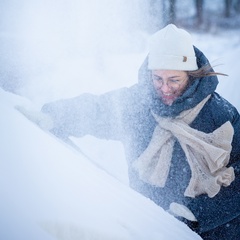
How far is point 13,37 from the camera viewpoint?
452 centimetres

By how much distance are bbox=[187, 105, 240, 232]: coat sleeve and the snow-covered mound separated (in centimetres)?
65

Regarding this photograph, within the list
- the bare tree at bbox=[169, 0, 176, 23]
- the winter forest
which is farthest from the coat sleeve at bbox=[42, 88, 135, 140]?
the bare tree at bbox=[169, 0, 176, 23]

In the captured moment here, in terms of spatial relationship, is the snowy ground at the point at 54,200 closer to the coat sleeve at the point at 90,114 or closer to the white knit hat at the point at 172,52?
the coat sleeve at the point at 90,114

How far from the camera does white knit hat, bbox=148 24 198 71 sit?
194 centimetres

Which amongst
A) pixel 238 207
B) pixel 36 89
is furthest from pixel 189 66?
pixel 36 89

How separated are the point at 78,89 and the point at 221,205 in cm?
306

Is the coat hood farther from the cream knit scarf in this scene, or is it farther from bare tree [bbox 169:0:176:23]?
bare tree [bbox 169:0:176:23]

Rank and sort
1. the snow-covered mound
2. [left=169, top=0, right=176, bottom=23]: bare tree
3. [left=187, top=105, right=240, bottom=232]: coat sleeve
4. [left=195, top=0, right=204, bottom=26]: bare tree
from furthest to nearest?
[left=195, top=0, right=204, bottom=26]: bare tree < [left=169, top=0, right=176, bottom=23]: bare tree < [left=187, top=105, right=240, bottom=232]: coat sleeve < the snow-covered mound

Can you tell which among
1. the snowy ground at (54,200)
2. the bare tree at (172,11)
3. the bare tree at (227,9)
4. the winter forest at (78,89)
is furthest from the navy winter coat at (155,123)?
the bare tree at (227,9)

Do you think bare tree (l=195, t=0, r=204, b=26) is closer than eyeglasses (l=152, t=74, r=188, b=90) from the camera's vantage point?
No

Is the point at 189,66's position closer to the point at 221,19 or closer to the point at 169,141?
the point at 169,141

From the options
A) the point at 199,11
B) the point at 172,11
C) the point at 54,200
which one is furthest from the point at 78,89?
the point at 199,11

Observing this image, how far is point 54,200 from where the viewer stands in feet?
2.87

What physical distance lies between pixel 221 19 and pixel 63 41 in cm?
858
